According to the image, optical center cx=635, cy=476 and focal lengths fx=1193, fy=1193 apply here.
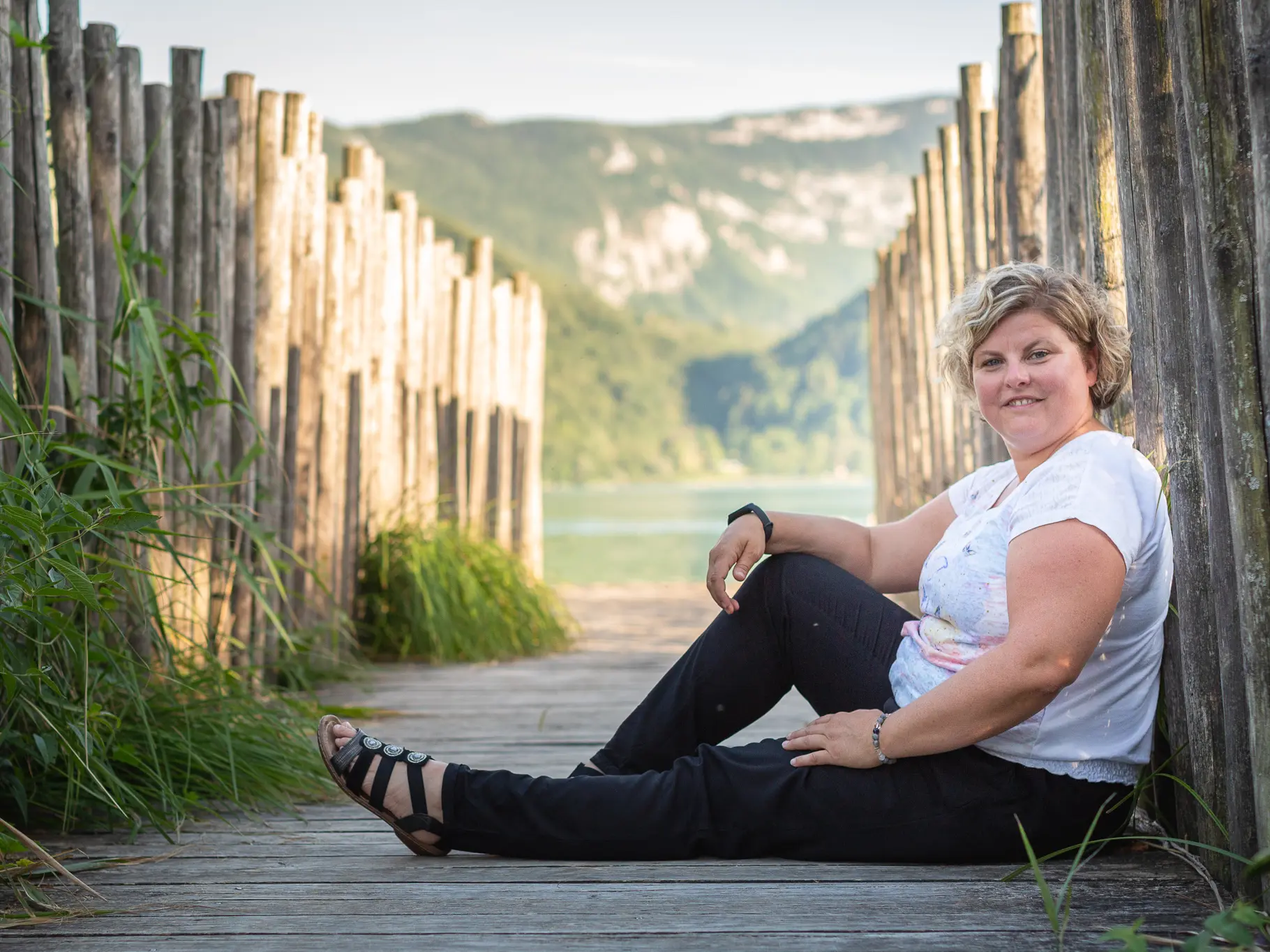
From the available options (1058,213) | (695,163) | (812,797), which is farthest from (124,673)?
(695,163)

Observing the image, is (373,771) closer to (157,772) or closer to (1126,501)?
(157,772)

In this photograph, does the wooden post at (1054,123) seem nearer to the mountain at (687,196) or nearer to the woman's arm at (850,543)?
the woman's arm at (850,543)

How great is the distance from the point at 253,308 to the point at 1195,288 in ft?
9.77

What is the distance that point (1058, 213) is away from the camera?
9.16ft

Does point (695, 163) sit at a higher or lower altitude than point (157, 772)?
higher

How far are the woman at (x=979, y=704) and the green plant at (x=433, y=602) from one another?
2859 mm

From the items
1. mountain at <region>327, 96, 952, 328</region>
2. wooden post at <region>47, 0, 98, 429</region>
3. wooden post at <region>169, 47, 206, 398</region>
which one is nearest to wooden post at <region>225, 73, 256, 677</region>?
wooden post at <region>169, 47, 206, 398</region>

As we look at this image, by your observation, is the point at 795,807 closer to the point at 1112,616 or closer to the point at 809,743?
the point at 809,743

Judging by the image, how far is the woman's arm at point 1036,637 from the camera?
66.7 inches

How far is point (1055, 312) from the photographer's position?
1.97 metres

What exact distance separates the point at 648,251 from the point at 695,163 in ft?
71.3

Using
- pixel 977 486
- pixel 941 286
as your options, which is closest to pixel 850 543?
pixel 977 486

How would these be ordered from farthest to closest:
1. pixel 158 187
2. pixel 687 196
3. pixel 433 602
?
1. pixel 687 196
2. pixel 433 602
3. pixel 158 187

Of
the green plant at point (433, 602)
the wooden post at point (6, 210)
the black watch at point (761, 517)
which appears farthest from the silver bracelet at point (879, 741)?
the green plant at point (433, 602)
